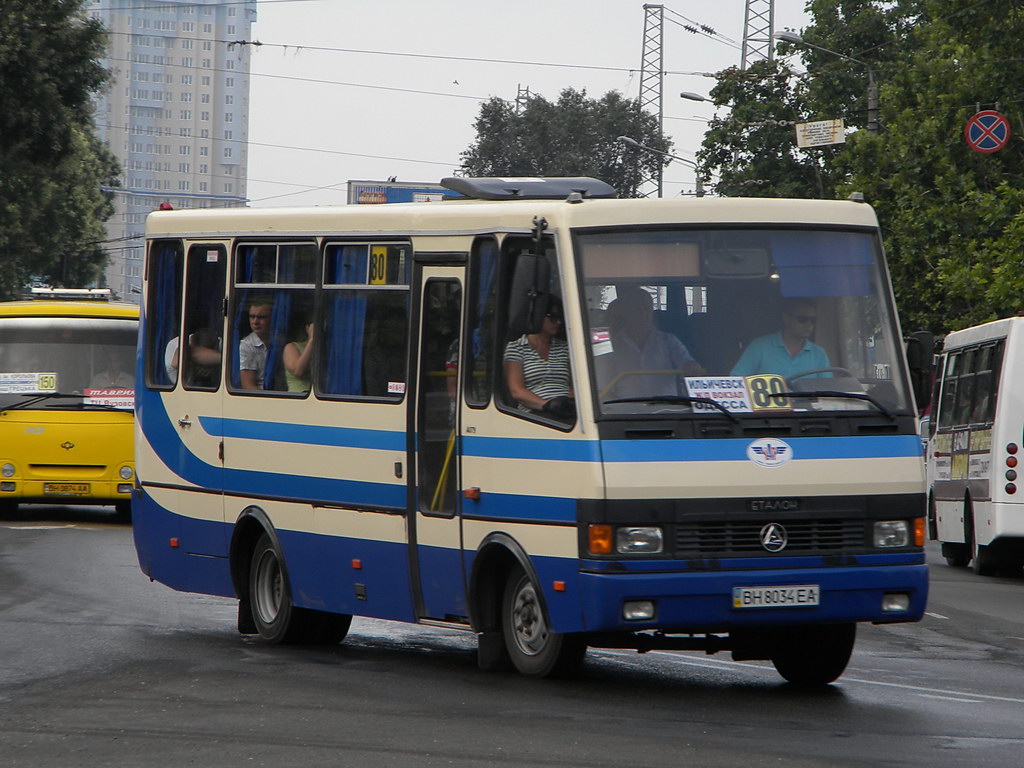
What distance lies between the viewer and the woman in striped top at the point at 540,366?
9312 millimetres

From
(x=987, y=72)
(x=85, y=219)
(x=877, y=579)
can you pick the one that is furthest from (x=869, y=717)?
(x=85, y=219)

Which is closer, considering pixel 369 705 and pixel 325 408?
pixel 369 705

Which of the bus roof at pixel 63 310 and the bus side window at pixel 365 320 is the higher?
the bus roof at pixel 63 310

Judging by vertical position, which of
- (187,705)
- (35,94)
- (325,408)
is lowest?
(187,705)

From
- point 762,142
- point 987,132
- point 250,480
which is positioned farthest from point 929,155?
point 250,480

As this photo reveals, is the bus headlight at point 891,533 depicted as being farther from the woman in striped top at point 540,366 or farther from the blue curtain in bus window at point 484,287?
the blue curtain in bus window at point 484,287

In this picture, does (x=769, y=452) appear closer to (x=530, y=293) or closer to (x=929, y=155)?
(x=530, y=293)

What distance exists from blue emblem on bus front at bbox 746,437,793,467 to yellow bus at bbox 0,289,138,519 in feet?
48.4

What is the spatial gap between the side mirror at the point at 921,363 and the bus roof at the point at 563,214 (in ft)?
2.07

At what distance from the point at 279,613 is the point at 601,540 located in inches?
134

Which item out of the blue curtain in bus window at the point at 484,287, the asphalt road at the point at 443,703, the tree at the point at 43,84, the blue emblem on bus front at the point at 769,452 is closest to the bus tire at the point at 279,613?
the asphalt road at the point at 443,703

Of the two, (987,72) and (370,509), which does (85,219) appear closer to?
(987,72)

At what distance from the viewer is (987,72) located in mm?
34031

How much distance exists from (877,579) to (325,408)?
3.39 m
